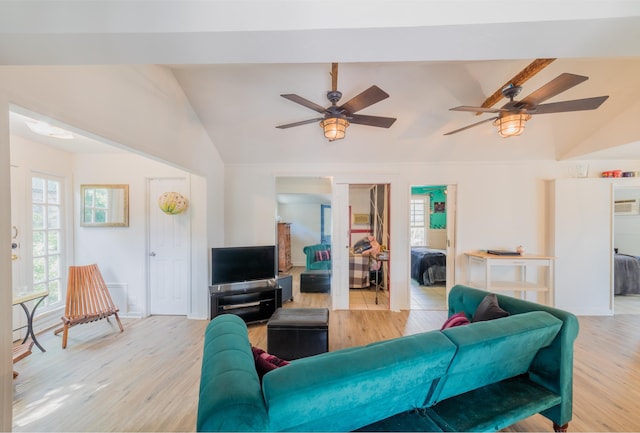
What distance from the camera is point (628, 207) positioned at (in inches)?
205

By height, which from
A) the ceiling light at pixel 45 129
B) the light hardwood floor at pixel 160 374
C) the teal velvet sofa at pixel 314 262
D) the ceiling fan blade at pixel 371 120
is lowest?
the light hardwood floor at pixel 160 374

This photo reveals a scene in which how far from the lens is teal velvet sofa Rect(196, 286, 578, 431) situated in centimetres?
89

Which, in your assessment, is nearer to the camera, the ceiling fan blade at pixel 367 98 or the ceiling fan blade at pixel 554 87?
the ceiling fan blade at pixel 554 87

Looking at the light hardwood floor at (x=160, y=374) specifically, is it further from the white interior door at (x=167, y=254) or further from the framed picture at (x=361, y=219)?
the framed picture at (x=361, y=219)

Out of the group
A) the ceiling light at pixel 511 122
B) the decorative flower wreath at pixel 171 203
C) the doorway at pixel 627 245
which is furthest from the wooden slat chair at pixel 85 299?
the doorway at pixel 627 245

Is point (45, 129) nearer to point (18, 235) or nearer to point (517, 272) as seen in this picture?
point (18, 235)

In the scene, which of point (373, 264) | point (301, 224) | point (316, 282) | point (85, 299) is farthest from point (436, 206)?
point (85, 299)

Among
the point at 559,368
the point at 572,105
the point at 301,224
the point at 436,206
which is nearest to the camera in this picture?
the point at 559,368

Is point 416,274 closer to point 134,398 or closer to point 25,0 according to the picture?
point 134,398

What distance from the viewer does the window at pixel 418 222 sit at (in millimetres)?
7129

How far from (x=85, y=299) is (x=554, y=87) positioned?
5107 millimetres

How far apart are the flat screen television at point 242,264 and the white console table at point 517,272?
3052 mm

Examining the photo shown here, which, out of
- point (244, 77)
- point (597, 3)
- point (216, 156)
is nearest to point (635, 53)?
point (597, 3)

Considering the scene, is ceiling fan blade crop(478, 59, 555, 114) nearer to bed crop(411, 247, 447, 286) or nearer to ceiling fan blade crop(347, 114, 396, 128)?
ceiling fan blade crop(347, 114, 396, 128)
